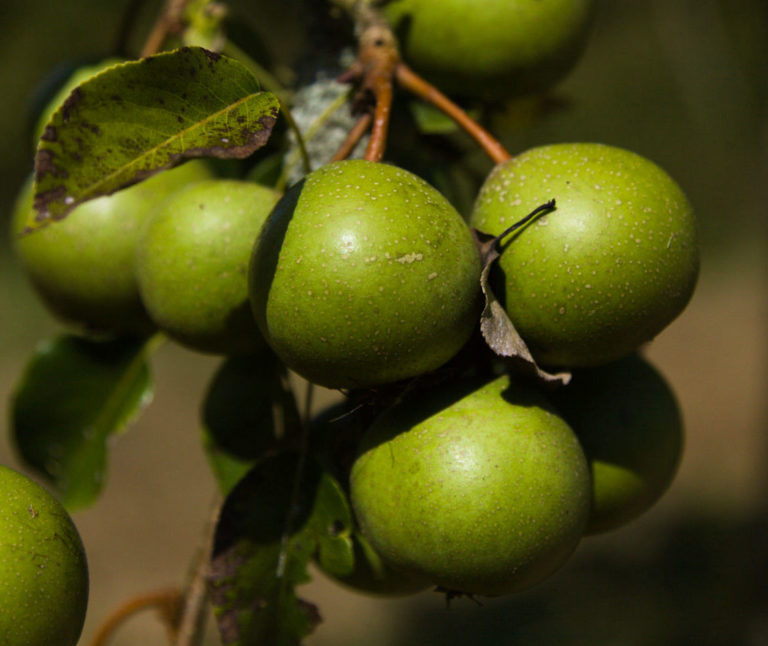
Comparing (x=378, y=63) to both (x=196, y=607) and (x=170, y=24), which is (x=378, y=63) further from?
(x=196, y=607)

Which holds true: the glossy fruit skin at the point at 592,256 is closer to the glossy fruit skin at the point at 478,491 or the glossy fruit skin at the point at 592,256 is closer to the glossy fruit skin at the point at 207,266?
the glossy fruit skin at the point at 478,491

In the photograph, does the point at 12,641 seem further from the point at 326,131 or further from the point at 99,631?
the point at 326,131

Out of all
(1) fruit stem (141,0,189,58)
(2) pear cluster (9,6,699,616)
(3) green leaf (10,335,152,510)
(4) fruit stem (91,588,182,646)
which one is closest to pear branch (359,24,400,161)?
(2) pear cluster (9,6,699,616)

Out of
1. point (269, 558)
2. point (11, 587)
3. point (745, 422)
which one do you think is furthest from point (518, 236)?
point (745, 422)

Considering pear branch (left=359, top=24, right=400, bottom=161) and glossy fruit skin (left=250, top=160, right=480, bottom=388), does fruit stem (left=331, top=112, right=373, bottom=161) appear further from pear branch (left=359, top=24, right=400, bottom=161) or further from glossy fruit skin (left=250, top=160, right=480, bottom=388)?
glossy fruit skin (left=250, top=160, right=480, bottom=388)

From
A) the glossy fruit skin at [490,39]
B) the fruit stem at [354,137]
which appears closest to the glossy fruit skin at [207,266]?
the fruit stem at [354,137]

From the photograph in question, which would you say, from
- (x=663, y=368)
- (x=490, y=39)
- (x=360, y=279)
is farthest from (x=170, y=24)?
(x=663, y=368)
